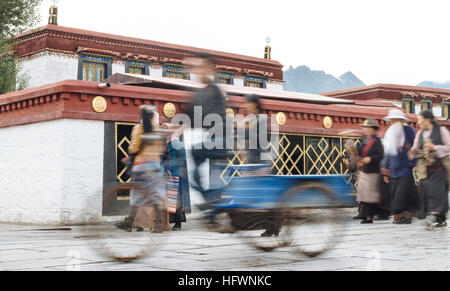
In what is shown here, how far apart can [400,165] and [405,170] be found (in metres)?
0.11

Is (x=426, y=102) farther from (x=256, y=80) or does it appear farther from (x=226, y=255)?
(x=226, y=255)

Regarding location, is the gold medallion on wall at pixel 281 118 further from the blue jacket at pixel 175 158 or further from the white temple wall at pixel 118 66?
the white temple wall at pixel 118 66

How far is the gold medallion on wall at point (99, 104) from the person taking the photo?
1118cm

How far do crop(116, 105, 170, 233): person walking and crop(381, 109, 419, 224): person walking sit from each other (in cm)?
473

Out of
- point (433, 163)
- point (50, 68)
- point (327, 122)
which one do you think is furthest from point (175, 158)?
point (50, 68)

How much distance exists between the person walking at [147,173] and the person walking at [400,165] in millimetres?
4729

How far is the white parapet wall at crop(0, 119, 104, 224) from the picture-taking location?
10.9 metres

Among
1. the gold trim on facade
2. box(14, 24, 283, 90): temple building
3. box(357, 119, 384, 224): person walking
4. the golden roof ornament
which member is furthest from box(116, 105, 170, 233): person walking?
the golden roof ornament

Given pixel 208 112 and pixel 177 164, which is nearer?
pixel 208 112

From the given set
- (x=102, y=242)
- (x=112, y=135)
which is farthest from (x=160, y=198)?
(x=112, y=135)

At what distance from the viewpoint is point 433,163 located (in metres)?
7.99

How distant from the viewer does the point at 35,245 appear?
21.8 ft

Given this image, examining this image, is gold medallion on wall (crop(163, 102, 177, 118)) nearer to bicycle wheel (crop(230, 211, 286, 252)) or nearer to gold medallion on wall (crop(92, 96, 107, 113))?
gold medallion on wall (crop(92, 96, 107, 113))

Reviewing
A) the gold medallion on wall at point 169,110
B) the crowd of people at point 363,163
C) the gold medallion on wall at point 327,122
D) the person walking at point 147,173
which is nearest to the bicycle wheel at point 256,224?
the crowd of people at point 363,163
